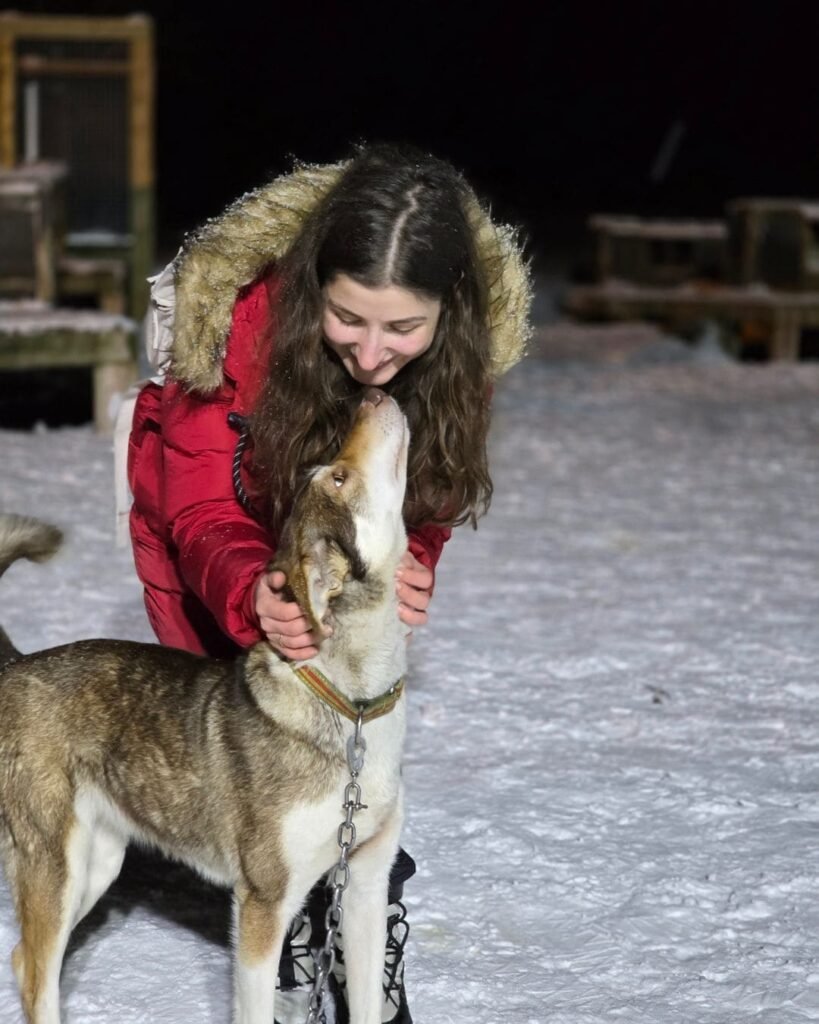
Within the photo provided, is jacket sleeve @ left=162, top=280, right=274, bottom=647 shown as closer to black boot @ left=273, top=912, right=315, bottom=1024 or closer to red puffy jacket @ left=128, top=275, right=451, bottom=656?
red puffy jacket @ left=128, top=275, right=451, bottom=656

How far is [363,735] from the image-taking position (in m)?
2.49

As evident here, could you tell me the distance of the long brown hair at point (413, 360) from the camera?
2.71 metres

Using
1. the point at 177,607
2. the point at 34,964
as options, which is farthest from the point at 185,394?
the point at 34,964

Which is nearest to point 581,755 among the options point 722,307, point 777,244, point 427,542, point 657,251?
point 427,542

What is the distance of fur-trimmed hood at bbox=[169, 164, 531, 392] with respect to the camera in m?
2.93

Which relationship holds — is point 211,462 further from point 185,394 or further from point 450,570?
point 450,570

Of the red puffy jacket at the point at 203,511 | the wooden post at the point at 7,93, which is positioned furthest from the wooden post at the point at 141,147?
the red puffy jacket at the point at 203,511

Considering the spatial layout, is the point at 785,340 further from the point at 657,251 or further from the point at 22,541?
the point at 22,541

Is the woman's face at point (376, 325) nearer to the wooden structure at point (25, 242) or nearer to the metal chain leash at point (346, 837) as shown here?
the metal chain leash at point (346, 837)

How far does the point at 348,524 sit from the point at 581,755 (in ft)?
5.85

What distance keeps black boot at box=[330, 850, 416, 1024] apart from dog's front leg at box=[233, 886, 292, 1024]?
1.18ft

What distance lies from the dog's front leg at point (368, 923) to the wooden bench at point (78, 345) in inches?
190

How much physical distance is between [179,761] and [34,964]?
425 millimetres

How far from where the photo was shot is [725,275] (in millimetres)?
11648
